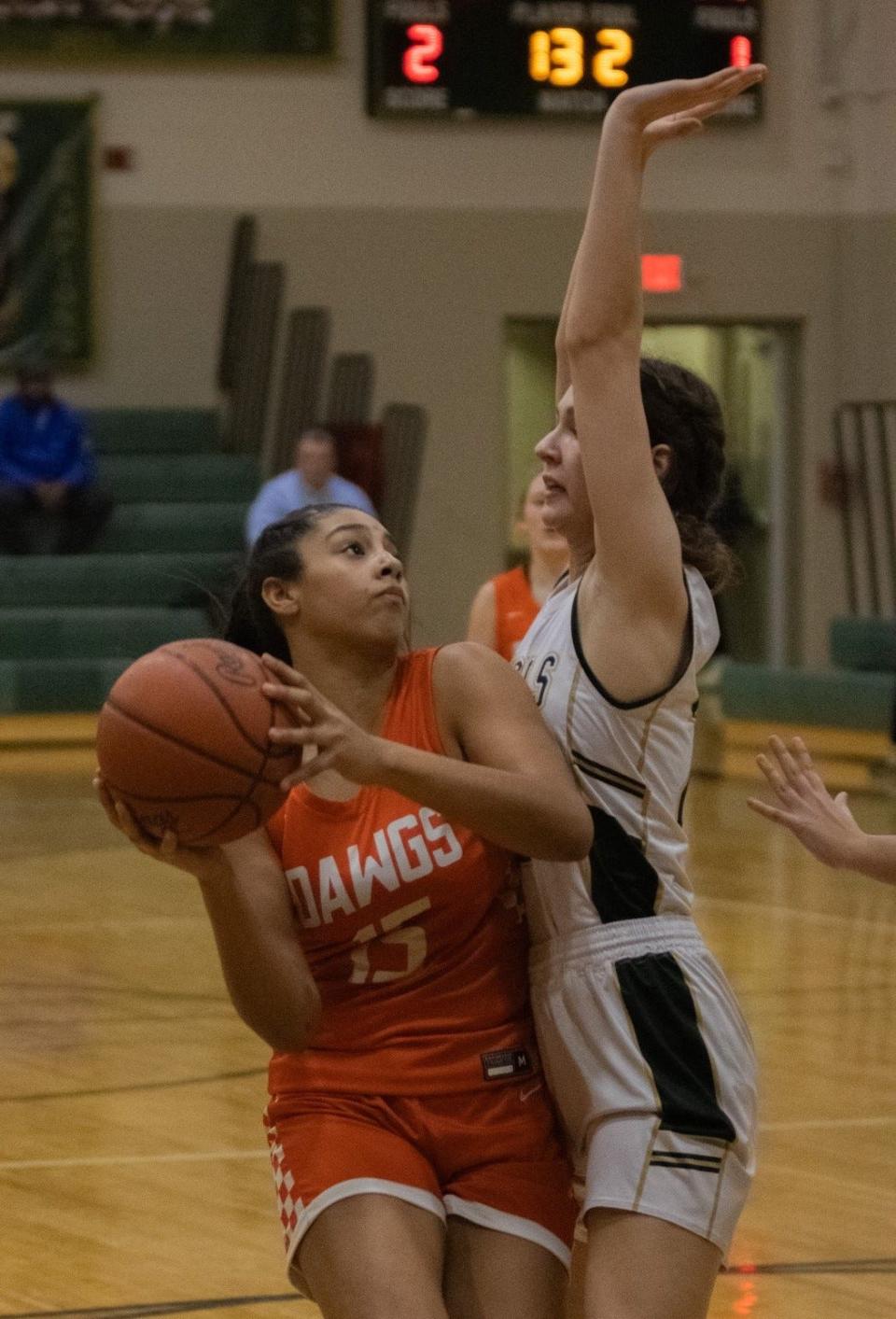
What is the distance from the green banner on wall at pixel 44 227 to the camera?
13.5 metres

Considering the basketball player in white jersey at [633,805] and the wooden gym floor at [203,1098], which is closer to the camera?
the basketball player in white jersey at [633,805]

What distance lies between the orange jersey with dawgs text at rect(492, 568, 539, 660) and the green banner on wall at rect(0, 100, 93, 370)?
7.84 meters

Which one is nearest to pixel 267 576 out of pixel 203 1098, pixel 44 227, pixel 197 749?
pixel 197 749

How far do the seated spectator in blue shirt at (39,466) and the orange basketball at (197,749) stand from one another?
391 inches

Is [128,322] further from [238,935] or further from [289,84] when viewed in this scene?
[238,935]

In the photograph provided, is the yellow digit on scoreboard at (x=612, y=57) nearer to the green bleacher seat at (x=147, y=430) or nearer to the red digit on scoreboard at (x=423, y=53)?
the red digit on scoreboard at (x=423, y=53)

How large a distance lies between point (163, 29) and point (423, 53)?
1735 mm

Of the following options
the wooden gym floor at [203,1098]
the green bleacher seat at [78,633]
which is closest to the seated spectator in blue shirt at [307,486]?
the green bleacher seat at [78,633]

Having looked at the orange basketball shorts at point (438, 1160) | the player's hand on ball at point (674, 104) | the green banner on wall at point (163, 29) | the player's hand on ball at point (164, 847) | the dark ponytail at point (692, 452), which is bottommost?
the orange basketball shorts at point (438, 1160)

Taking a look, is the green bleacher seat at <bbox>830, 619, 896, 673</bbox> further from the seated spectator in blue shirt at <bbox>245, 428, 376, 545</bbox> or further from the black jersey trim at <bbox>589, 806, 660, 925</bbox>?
the black jersey trim at <bbox>589, 806, 660, 925</bbox>

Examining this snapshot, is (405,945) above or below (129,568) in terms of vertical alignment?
above

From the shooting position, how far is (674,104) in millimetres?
2621

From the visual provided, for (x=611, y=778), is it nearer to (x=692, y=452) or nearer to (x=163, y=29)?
(x=692, y=452)

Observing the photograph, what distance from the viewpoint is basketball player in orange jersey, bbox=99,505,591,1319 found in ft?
8.36
